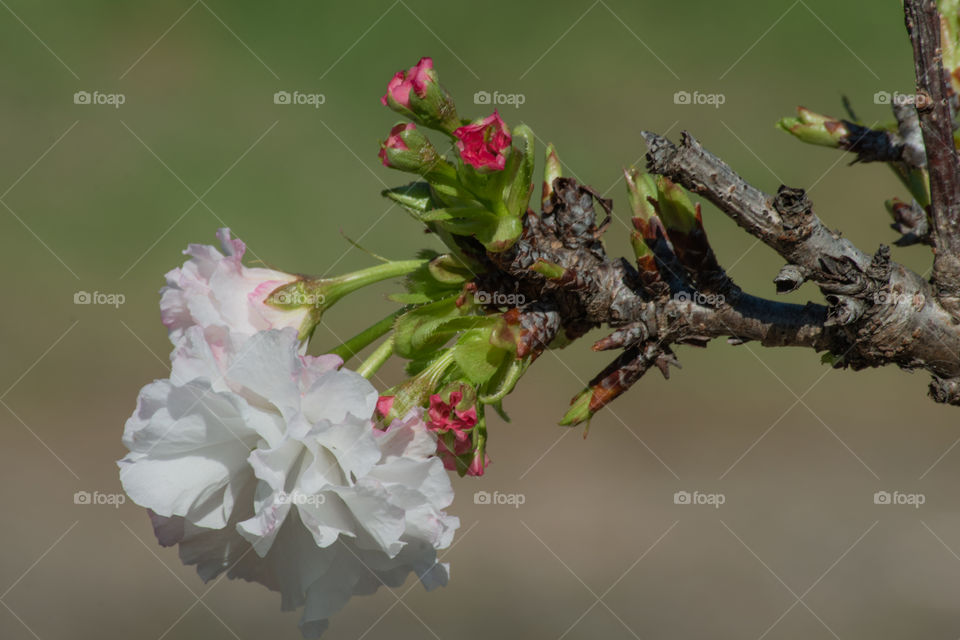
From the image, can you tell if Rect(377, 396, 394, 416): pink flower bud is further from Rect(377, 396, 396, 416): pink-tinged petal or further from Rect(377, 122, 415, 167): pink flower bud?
Rect(377, 122, 415, 167): pink flower bud

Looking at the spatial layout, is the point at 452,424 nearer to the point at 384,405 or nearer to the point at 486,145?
the point at 384,405

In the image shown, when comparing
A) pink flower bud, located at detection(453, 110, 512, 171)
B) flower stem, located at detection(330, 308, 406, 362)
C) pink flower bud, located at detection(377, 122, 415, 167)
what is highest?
pink flower bud, located at detection(377, 122, 415, 167)

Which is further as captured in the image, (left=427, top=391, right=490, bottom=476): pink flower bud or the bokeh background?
the bokeh background

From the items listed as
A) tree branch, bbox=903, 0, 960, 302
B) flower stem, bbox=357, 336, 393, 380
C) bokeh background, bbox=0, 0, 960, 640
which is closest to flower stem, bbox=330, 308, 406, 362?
flower stem, bbox=357, 336, 393, 380

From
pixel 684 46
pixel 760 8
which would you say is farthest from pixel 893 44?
pixel 684 46

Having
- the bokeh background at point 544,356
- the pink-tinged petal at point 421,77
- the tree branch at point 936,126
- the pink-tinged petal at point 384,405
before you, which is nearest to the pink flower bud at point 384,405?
the pink-tinged petal at point 384,405

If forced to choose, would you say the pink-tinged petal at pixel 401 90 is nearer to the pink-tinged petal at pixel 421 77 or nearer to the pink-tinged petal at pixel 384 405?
the pink-tinged petal at pixel 421 77
